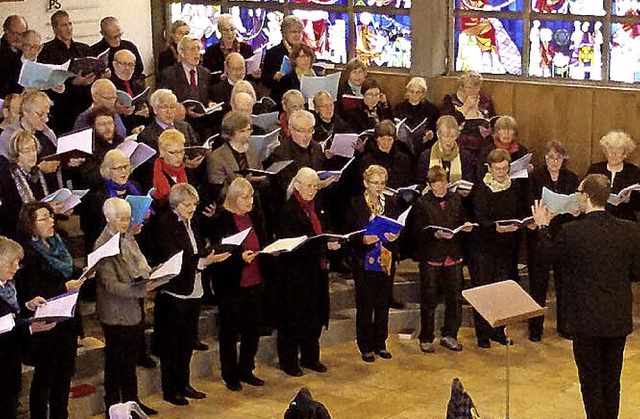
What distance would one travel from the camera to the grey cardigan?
7.76 m

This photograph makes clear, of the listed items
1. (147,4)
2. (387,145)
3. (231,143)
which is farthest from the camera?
(147,4)

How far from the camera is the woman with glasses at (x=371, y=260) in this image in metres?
9.14

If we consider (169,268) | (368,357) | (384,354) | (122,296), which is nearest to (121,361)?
(122,296)

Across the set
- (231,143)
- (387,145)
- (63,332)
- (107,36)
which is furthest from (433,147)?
(63,332)

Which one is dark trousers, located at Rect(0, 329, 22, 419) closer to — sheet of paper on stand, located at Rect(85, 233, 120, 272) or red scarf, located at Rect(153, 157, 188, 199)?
sheet of paper on stand, located at Rect(85, 233, 120, 272)

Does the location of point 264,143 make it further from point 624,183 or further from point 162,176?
point 624,183

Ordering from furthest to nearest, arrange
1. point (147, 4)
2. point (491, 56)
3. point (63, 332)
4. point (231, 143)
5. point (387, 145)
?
1. point (147, 4)
2. point (491, 56)
3. point (387, 145)
4. point (231, 143)
5. point (63, 332)

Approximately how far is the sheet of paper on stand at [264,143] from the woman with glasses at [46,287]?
1.91 metres

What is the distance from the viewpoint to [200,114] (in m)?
9.78

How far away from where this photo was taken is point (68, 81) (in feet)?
31.9

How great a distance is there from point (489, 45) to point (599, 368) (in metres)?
4.51

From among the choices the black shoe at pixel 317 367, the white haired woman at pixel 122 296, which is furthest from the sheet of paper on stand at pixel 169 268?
the black shoe at pixel 317 367

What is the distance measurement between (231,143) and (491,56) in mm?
3091

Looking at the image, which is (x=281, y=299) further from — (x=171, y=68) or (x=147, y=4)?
(x=147, y=4)
